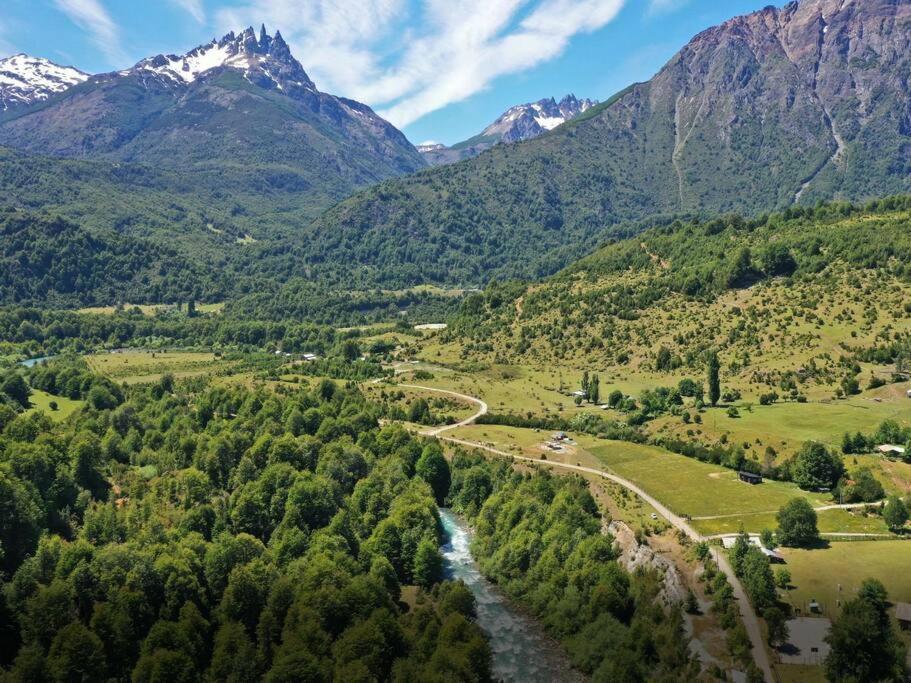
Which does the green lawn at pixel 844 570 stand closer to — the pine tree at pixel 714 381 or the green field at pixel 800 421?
the green field at pixel 800 421

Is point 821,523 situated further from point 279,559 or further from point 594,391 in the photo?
point 594,391

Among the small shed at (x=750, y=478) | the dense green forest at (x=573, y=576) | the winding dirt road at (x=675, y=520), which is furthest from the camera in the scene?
the small shed at (x=750, y=478)

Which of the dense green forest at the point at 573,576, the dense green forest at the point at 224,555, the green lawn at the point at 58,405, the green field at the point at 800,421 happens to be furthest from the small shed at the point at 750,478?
the green lawn at the point at 58,405

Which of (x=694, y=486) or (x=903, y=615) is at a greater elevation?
(x=694, y=486)

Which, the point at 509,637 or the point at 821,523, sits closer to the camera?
the point at 509,637

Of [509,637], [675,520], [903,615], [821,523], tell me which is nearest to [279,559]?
[509,637]

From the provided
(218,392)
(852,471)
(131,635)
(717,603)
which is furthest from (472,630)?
(218,392)

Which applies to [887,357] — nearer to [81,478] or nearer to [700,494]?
[700,494]
